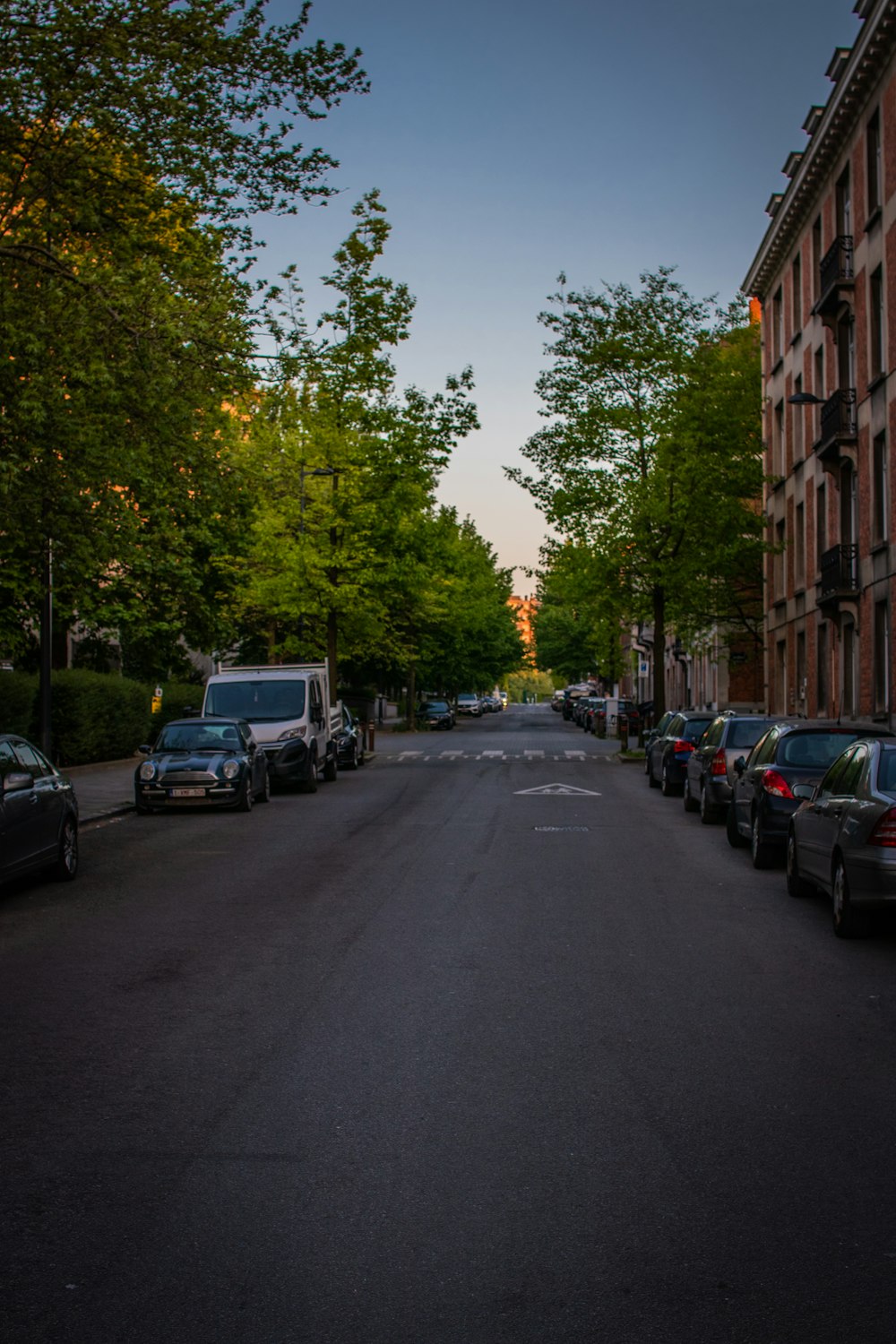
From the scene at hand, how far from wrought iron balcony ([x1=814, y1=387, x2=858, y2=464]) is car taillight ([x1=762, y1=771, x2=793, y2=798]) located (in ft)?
67.0

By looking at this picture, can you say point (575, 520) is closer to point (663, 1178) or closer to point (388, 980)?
point (388, 980)

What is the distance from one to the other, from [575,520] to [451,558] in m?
19.0

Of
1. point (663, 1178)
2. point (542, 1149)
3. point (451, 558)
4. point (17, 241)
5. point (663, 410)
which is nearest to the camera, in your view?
point (663, 1178)

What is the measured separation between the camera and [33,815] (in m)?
12.7

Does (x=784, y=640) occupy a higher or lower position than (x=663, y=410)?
lower

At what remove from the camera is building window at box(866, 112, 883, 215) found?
3138cm

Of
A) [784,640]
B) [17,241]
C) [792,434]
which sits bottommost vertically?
[784,640]

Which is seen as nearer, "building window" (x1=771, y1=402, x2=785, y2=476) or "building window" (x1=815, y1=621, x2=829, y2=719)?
"building window" (x1=815, y1=621, x2=829, y2=719)

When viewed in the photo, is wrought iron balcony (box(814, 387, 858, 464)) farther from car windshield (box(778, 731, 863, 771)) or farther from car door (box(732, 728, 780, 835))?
car windshield (box(778, 731, 863, 771))

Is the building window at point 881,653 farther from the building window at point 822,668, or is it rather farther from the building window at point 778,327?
the building window at point 778,327

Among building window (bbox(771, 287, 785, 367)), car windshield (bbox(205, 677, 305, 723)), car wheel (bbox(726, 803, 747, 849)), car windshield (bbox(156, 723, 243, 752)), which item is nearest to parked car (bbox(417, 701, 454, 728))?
building window (bbox(771, 287, 785, 367))

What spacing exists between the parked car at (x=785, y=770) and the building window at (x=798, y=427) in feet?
86.8

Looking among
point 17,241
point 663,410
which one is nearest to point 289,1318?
point 17,241

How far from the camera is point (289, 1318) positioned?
12.4 ft
